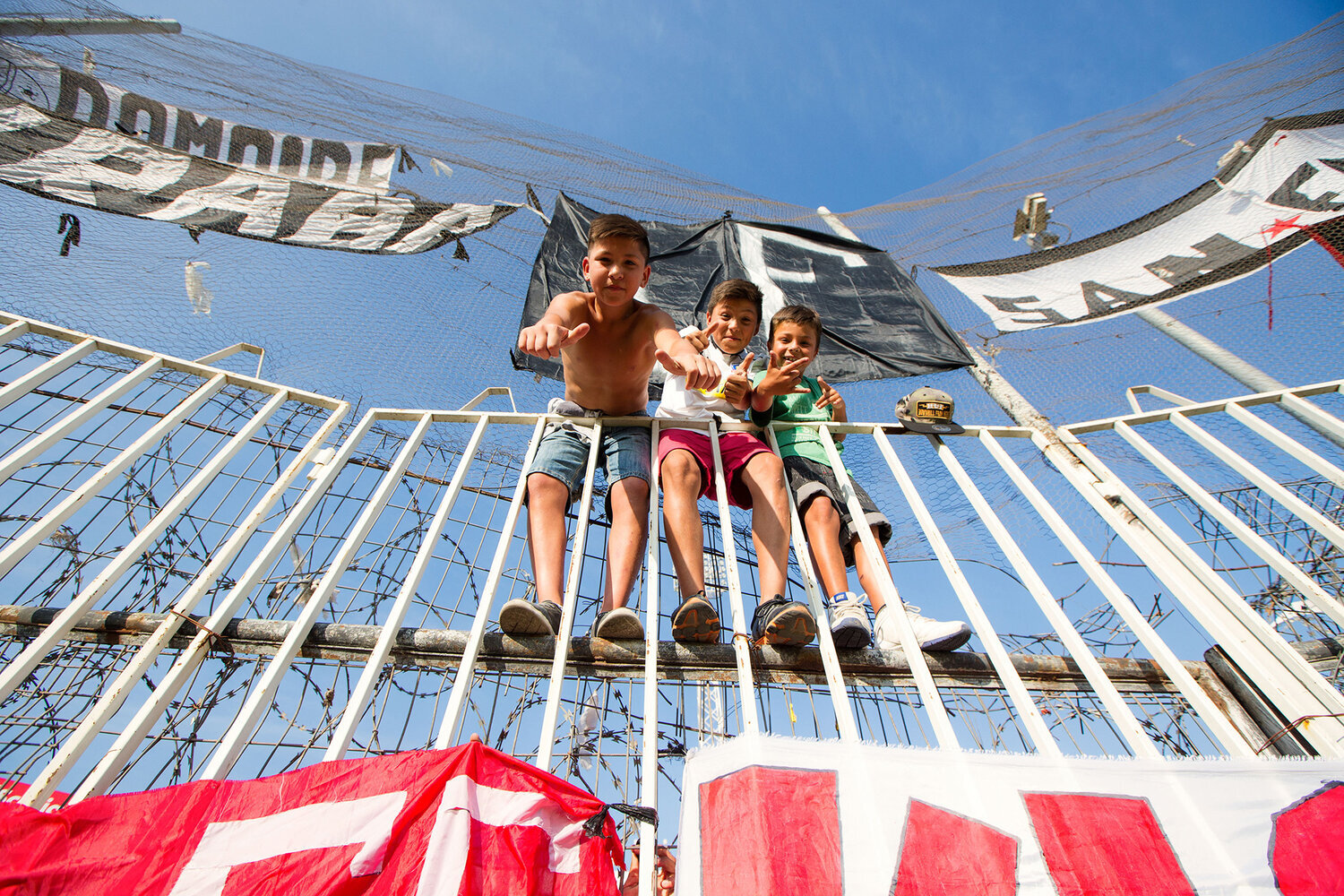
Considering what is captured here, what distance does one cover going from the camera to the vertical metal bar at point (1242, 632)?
4.53 feet

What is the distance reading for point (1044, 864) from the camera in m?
0.94

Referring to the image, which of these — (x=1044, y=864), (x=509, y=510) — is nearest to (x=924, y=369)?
(x=509, y=510)

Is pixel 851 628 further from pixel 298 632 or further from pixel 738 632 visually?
pixel 298 632

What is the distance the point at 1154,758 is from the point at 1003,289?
3490 mm

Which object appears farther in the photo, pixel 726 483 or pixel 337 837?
pixel 726 483

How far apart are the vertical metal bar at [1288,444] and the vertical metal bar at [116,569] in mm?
3107

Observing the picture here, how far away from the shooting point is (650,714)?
4.35 ft

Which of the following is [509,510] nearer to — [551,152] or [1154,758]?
[1154,758]

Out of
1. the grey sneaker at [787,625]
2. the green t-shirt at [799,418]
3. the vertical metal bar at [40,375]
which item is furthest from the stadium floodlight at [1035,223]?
the vertical metal bar at [40,375]

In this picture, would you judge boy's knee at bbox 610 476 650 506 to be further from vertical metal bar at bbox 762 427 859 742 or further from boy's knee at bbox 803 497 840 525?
boy's knee at bbox 803 497 840 525

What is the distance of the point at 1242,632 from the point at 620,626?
1.55 m

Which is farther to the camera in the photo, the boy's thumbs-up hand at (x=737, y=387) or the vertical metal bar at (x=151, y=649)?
the boy's thumbs-up hand at (x=737, y=387)

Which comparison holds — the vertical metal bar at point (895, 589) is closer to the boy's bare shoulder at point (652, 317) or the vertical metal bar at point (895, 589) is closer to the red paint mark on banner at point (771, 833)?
the red paint mark on banner at point (771, 833)

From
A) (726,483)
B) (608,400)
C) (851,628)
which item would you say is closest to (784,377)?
(726,483)
